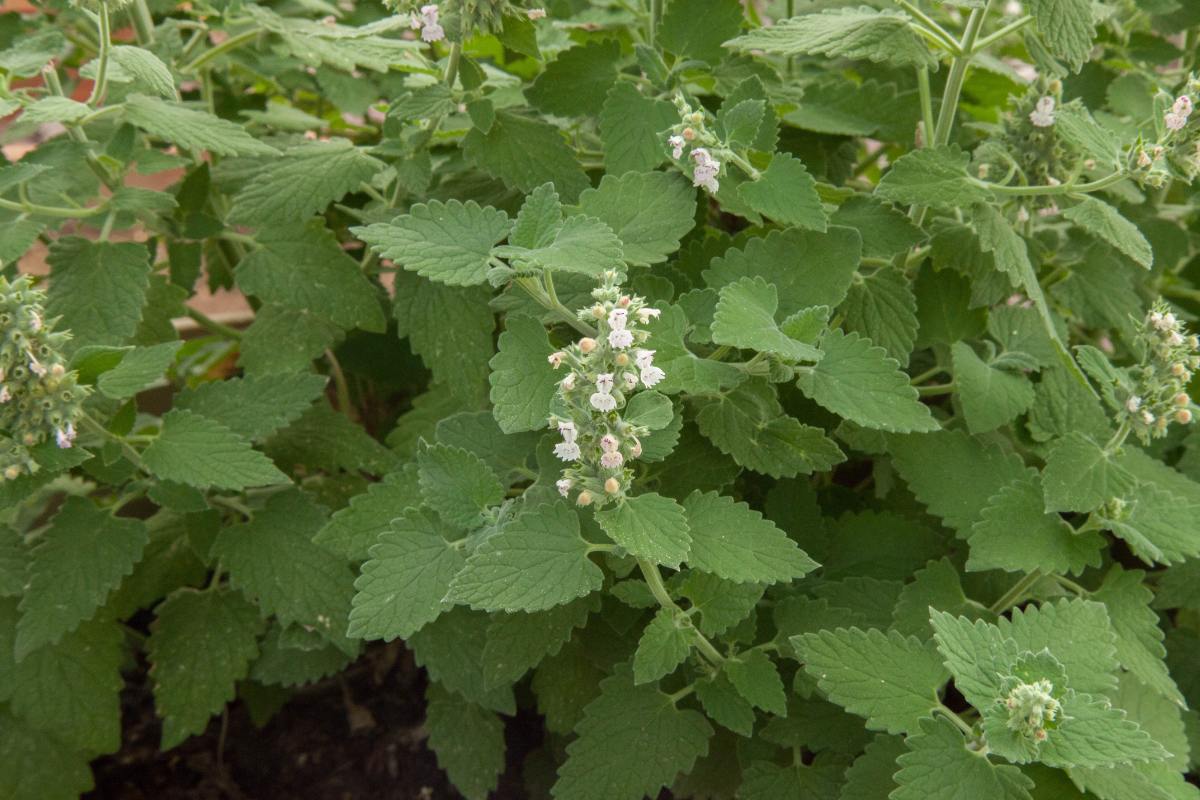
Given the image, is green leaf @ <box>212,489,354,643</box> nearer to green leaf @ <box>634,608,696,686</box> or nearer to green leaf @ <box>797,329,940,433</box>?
green leaf @ <box>634,608,696,686</box>

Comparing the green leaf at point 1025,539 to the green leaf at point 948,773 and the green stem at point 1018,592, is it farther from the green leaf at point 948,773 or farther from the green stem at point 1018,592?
the green leaf at point 948,773

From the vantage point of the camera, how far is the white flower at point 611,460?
27.2 inches

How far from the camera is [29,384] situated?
0.81 meters

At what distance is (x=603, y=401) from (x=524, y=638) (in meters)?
0.30

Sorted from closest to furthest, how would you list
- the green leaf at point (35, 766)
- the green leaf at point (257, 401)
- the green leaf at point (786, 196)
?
the green leaf at point (786, 196) < the green leaf at point (257, 401) < the green leaf at point (35, 766)

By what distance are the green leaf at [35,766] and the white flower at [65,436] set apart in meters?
0.41

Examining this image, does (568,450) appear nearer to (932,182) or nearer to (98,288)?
(932,182)

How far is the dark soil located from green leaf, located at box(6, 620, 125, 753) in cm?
21

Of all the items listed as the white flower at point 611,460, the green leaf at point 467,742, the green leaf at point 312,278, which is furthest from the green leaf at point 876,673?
the green leaf at point 312,278

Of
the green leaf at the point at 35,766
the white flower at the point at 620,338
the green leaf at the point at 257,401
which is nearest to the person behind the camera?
the white flower at the point at 620,338

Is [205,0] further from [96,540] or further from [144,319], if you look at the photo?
[96,540]

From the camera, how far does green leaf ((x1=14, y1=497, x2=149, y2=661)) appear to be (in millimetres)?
914

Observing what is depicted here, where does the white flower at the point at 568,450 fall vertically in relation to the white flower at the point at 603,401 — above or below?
below

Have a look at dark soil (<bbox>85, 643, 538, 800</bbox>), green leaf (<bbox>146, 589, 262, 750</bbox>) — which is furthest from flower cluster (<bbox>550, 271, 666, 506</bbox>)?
dark soil (<bbox>85, 643, 538, 800</bbox>)
